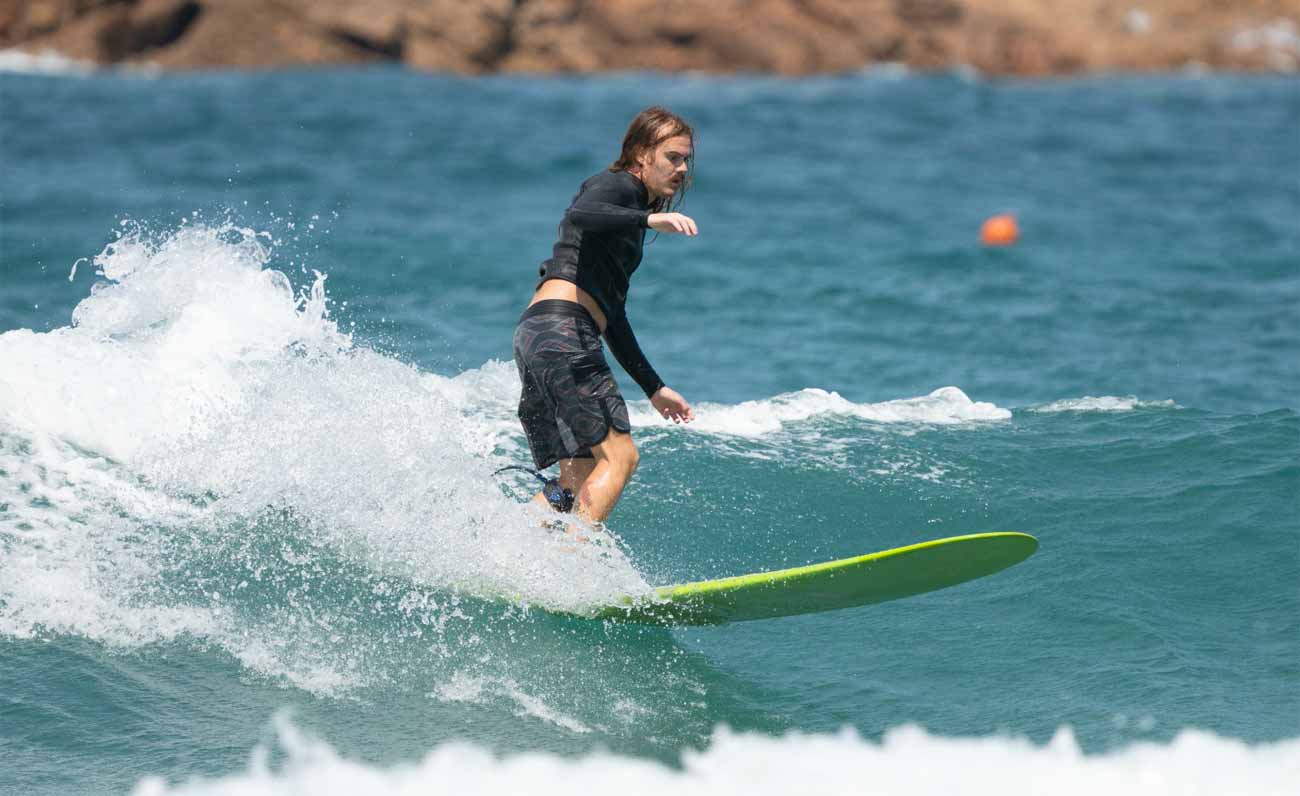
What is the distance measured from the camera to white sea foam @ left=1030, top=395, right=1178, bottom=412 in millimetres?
8141

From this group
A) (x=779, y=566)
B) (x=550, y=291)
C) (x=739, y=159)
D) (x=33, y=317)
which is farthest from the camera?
(x=739, y=159)

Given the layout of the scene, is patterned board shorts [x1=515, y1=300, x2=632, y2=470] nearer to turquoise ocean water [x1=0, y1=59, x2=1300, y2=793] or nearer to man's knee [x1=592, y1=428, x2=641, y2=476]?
man's knee [x1=592, y1=428, x2=641, y2=476]

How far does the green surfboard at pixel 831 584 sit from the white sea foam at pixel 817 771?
0.67m

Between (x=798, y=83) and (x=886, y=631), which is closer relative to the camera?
(x=886, y=631)

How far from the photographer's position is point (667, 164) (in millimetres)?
5148

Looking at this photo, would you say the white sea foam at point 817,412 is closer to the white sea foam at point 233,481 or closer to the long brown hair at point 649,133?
the white sea foam at point 233,481

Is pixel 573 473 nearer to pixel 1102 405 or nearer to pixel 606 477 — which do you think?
pixel 606 477

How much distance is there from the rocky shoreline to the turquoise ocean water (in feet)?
107

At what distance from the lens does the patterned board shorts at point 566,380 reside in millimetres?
5145

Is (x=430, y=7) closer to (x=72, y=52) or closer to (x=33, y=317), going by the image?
(x=72, y=52)

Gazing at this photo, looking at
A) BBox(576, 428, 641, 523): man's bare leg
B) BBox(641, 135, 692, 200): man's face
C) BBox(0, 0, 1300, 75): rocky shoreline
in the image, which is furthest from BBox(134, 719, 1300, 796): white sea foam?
BBox(0, 0, 1300, 75): rocky shoreline

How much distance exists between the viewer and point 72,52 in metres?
41.5

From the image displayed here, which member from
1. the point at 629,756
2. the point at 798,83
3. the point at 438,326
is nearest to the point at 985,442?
the point at 629,756

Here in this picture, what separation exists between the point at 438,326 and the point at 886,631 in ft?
19.5
